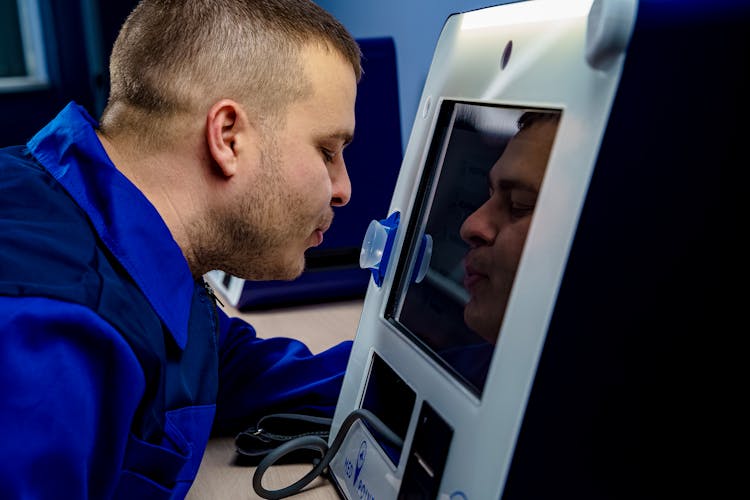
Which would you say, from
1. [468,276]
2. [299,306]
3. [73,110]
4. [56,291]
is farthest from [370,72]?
[56,291]

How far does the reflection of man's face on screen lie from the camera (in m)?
0.58

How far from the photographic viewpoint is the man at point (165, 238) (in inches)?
22.3

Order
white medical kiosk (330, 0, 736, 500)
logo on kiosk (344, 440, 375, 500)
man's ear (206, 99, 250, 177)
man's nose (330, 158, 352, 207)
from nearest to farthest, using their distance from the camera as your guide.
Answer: white medical kiosk (330, 0, 736, 500), logo on kiosk (344, 440, 375, 500), man's ear (206, 99, 250, 177), man's nose (330, 158, 352, 207)

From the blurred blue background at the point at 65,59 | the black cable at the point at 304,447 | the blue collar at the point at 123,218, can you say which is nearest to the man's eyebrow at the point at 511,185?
the black cable at the point at 304,447

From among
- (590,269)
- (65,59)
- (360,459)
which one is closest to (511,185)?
(590,269)

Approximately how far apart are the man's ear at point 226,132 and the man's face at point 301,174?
0.03 metres

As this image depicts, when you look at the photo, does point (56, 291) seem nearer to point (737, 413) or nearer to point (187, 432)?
point (187, 432)

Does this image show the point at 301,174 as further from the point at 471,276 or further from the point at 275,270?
the point at 471,276

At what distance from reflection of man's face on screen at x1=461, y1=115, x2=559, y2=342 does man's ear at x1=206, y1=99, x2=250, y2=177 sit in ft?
0.97

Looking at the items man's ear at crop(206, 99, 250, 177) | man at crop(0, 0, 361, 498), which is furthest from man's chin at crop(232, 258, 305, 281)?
man's ear at crop(206, 99, 250, 177)

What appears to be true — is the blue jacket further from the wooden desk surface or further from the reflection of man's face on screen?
the reflection of man's face on screen

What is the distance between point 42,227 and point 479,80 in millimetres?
424

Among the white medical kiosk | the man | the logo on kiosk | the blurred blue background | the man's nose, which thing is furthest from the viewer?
the blurred blue background

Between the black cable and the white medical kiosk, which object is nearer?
the white medical kiosk
